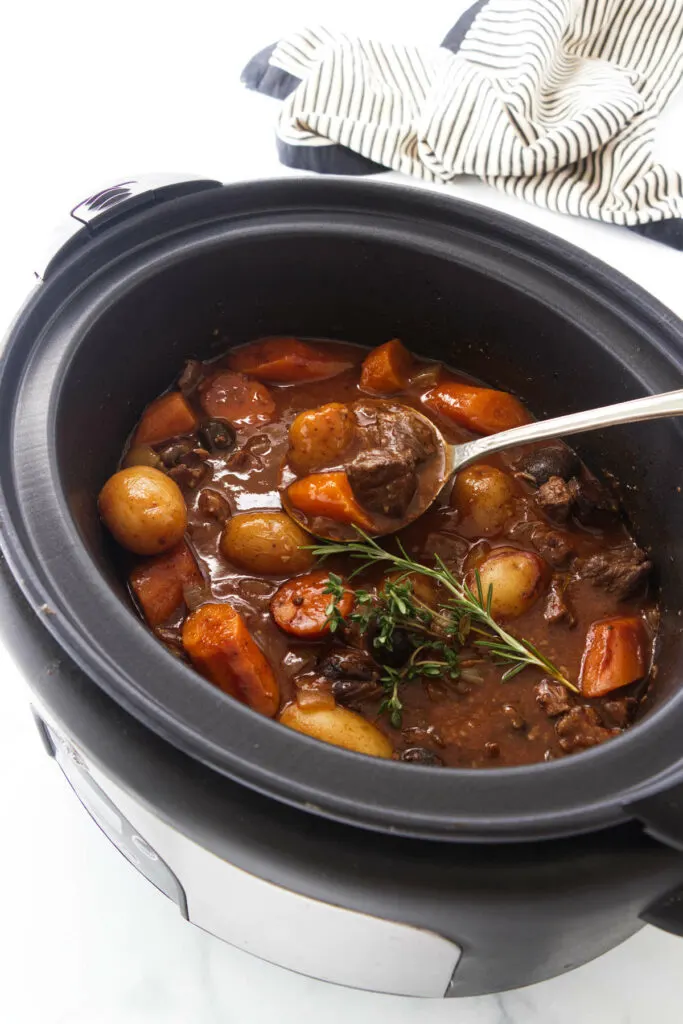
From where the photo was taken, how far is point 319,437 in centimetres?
188

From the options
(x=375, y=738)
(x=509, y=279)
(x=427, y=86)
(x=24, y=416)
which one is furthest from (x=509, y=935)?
(x=427, y=86)

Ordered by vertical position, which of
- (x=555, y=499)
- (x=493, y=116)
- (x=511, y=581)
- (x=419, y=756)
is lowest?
(x=419, y=756)

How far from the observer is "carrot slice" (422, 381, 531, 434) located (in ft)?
6.80

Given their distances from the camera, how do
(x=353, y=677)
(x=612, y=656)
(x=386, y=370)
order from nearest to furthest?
1. (x=353, y=677)
2. (x=612, y=656)
3. (x=386, y=370)

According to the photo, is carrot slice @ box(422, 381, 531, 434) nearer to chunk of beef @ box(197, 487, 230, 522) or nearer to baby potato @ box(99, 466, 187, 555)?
chunk of beef @ box(197, 487, 230, 522)

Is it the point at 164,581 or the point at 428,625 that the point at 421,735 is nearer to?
the point at 428,625

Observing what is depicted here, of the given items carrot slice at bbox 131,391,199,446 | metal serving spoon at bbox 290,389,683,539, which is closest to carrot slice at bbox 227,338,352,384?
carrot slice at bbox 131,391,199,446

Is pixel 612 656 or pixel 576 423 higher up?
pixel 576 423

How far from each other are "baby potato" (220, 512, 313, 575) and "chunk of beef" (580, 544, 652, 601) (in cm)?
56

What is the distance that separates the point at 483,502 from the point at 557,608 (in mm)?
260

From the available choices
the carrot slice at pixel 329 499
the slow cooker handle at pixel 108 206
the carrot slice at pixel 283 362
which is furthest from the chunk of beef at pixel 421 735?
the slow cooker handle at pixel 108 206

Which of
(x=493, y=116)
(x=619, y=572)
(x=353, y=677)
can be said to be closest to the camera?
(x=353, y=677)

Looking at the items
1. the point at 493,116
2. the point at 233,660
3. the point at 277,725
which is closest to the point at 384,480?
the point at 233,660

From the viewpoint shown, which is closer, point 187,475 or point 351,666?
point 351,666
